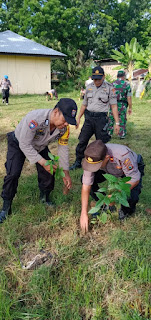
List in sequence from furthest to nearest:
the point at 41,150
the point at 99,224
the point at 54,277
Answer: the point at 41,150, the point at 99,224, the point at 54,277

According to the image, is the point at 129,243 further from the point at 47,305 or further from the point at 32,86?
the point at 32,86

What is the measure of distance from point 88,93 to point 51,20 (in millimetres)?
24529

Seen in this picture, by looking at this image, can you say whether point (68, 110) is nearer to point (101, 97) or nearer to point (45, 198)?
point (45, 198)

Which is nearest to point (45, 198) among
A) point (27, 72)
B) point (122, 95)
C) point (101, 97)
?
point (101, 97)

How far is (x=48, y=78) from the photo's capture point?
20.7 m

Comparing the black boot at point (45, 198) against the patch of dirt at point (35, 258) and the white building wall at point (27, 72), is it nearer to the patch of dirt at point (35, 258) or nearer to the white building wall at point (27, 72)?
the patch of dirt at point (35, 258)

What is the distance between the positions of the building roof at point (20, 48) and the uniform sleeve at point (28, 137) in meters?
17.0

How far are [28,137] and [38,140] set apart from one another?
24 centimetres

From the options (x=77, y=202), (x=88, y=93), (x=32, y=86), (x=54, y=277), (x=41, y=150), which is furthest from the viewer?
(x=32, y=86)

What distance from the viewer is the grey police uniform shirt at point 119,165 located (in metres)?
2.50

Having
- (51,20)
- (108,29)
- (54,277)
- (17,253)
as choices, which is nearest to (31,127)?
(17,253)

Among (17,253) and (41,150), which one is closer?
(17,253)

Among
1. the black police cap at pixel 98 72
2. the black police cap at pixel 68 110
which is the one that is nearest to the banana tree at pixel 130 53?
the black police cap at pixel 98 72

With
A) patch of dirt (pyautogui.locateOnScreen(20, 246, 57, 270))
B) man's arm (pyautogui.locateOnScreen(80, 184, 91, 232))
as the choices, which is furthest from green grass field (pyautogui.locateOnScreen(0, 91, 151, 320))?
man's arm (pyautogui.locateOnScreen(80, 184, 91, 232))
